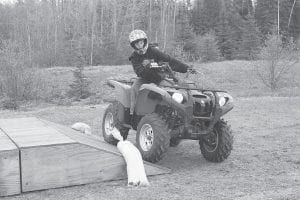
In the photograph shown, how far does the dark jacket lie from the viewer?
6609 millimetres

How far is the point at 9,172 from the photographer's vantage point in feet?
16.6

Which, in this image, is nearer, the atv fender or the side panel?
the side panel

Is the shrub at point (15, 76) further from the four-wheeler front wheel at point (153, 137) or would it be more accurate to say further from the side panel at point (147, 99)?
the four-wheeler front wheel at point (153, 137)

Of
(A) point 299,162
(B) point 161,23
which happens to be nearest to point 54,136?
(A) point 299,162

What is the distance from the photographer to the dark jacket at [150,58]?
6.61m

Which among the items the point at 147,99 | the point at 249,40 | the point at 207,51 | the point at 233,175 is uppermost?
the point at 249,40

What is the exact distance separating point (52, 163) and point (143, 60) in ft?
7.62

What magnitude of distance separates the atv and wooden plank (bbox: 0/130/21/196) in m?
1.85

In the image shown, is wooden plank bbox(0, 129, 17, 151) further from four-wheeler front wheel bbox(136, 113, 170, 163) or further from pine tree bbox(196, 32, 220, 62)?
pine tree bbox(196, 32, 220, 62)

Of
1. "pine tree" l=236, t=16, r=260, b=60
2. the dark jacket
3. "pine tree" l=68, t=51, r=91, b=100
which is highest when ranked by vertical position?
"pine tree" l=236, t=16, r=260, b=60

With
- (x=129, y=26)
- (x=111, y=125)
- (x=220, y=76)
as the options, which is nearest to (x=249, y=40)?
(x=129, y=26)

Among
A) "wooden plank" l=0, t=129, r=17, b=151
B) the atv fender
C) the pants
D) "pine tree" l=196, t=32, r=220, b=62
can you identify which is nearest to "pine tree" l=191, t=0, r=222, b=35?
"pine tree" l=196, t=32, r=220, b=62

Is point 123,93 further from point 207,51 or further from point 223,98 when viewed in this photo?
point 207,51

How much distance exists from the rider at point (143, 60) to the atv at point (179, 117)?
111 millimetres
